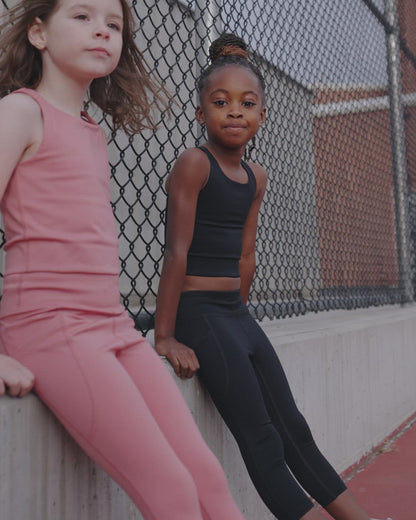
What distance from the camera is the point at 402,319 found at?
4559 mm

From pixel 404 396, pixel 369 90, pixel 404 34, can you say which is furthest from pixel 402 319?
→ pixel 404 34

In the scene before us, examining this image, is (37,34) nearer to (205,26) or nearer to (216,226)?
(216,226)

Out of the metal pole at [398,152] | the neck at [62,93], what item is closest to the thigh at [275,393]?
the neck at [62,93]

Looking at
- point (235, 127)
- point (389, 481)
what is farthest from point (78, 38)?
point (389, 481)

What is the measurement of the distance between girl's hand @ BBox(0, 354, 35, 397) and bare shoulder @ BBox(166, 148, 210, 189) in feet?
3.00

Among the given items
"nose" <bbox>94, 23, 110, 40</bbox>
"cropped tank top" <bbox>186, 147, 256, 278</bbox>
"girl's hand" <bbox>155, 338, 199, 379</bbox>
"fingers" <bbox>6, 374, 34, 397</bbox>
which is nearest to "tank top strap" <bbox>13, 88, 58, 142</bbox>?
"nose" <bbox>94, 23, 110, 40</bbox>

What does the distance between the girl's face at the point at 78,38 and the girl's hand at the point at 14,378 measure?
29.9 inches

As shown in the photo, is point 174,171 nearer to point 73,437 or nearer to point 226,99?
point 226,99

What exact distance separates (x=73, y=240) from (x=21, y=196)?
6.4 inches

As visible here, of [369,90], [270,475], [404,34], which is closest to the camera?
[270,475]

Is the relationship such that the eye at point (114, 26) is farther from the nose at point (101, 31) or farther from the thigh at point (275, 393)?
the thigh at point (275, 393)

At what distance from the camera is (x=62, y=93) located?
164 centimetres

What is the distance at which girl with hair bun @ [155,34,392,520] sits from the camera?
201 cm

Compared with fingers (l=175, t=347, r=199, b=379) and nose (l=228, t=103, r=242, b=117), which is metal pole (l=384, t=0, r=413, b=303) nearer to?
nose (l=228, t=103, r=242, b=117)
